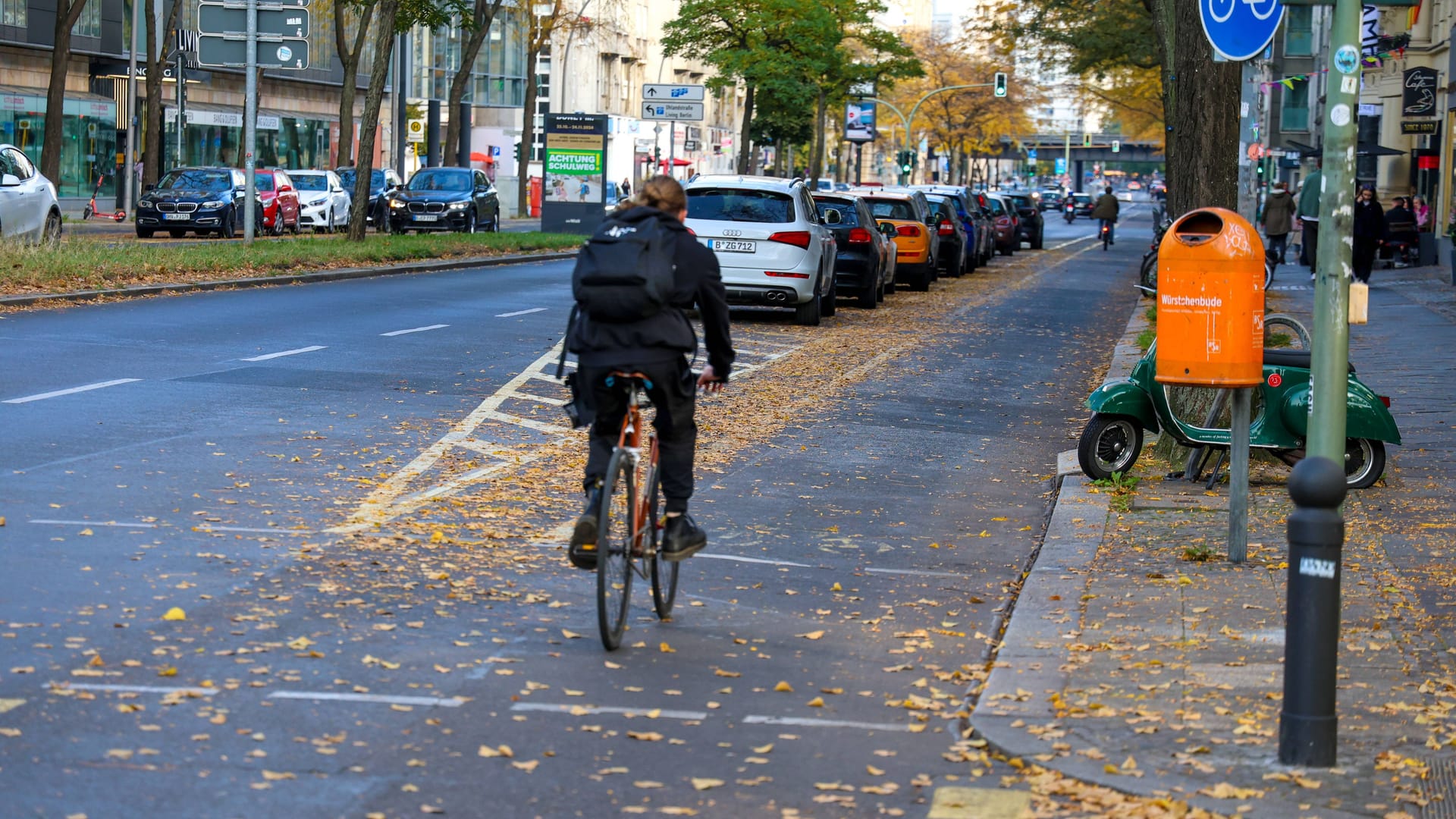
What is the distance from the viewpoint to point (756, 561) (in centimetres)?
865

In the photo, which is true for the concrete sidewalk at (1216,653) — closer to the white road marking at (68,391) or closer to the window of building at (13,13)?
the white road marking at (68,391)

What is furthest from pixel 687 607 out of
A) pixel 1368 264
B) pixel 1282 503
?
pixel 1368 264

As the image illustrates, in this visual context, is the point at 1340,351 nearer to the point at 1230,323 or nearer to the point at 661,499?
the point at 1230,323

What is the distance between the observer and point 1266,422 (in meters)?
11.1

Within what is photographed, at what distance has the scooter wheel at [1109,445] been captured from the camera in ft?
36.2

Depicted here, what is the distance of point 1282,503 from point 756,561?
3.29 m

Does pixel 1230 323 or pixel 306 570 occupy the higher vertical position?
pixel 1230 323

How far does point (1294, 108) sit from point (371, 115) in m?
52.5

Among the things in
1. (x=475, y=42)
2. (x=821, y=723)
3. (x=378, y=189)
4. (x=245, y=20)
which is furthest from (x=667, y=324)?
(x=378, y=189)

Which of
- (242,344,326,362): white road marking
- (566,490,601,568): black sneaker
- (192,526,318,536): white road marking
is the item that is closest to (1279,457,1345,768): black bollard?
(566,490,601,568): black sneaker

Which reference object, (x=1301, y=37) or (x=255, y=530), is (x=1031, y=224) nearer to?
(x=1301, y=37)

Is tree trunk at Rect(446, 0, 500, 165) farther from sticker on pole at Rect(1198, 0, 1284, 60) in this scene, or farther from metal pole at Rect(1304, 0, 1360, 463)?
metal pole at Rect(1304, 0, 1360, 463)

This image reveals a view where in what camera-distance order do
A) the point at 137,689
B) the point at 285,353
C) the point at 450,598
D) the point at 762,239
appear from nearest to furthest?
the point at 137,689 < the point at 450,598 < the point at 285,353 < the point at 762,239

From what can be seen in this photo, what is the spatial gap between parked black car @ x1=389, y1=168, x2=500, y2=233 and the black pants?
41188mm
